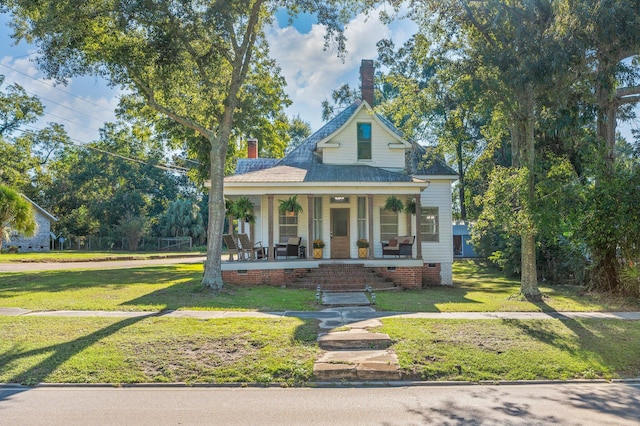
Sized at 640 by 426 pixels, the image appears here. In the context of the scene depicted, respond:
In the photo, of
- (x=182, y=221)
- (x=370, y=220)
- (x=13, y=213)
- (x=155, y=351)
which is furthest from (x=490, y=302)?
(x=182, y=221)

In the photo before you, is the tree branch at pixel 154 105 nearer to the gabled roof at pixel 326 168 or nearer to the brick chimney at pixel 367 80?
the gabled roof at pixel 326 168

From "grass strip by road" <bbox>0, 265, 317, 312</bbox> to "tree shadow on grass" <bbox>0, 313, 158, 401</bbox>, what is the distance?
232cm

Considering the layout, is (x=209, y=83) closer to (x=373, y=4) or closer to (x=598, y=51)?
(x=373, y=4)

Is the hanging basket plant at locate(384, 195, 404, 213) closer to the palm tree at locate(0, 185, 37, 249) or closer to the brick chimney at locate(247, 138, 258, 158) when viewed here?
the brick chimney at locate(247, 138, 258, 158)

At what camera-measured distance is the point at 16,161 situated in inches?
1495

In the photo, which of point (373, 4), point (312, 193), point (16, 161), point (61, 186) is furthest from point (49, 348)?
point (61, 186)

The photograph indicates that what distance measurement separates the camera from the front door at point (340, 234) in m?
17.5

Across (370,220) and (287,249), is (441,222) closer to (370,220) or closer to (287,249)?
(370,220)

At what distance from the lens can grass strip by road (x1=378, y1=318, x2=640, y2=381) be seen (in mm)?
6578

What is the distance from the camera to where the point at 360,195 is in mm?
16734

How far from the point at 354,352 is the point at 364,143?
12553 mm

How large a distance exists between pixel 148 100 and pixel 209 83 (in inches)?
79.7

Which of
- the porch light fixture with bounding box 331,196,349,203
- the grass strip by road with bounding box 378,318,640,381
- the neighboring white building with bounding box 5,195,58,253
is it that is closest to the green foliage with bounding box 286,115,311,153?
the neighboring white building with bounding box 5,195,58,253

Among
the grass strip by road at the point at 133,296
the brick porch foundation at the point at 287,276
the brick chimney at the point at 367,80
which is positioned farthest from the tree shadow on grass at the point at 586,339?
the brick chimney at the point at 367,80
